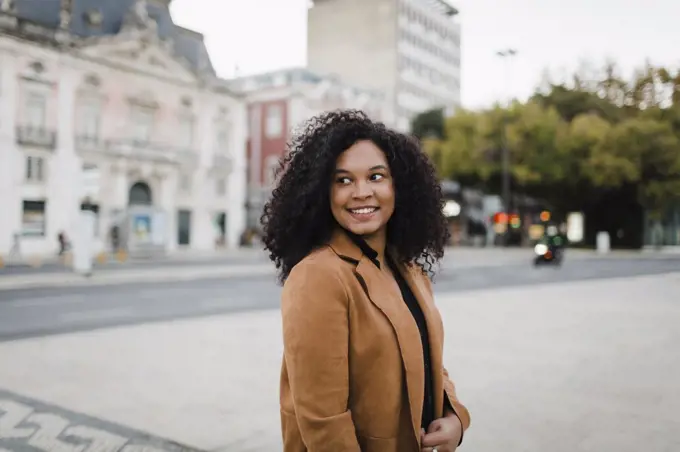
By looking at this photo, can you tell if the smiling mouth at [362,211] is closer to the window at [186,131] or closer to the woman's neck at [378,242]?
the woman's neck at [378,242]

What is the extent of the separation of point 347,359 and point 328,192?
1.76 feet

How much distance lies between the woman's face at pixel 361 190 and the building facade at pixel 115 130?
2566 cm

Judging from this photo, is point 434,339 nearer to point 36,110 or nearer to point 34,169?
point 34,169

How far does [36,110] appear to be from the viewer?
3167 cm

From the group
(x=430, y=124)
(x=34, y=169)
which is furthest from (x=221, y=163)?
(x=430, y=124)

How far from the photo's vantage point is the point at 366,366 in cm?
183

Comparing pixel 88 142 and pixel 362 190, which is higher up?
pixel 88 142

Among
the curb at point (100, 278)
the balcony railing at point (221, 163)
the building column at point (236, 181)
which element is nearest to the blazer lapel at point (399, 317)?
the curb at point (100, 278)

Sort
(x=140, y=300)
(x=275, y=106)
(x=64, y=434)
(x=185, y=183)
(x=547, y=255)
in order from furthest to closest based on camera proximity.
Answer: (x=275, y=106)
(x=185, y=183)
(x=547, y=255)
(x=140, y=300)
(x=64, y=434)

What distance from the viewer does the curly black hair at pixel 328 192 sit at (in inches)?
77.5

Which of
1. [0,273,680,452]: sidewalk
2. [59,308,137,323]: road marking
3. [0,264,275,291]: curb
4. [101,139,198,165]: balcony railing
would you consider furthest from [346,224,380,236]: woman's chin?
[101,139,198,165]: balcony railing

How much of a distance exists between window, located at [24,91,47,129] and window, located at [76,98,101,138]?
207 cm

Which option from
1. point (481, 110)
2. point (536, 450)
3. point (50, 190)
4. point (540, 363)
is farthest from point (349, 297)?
point (481, 110)

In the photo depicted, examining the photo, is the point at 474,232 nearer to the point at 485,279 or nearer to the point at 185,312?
the point at 485,279
